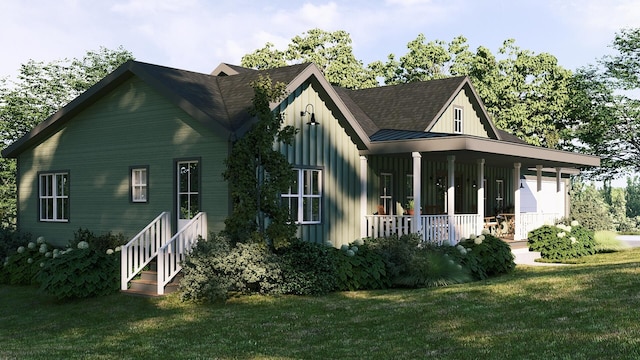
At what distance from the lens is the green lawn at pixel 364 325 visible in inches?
346

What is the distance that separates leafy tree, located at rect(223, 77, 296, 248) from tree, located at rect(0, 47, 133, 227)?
2503 cm

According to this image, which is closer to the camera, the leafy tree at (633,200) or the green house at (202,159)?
the green house at (202,159)

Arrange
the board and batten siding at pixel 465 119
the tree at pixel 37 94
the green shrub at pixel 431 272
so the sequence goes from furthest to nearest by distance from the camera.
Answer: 1. the tree at pixel 37 94
2. the board and batten siding at pixel 465 119
3. the green shrub at pixel 431 272

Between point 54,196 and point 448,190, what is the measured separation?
36.1 ft

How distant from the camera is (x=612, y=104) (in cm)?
3638

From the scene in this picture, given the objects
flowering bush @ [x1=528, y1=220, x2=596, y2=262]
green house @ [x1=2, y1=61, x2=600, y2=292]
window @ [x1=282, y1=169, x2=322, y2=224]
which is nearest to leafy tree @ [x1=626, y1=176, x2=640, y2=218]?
flowering bush @ [x1=528, y1=220, x2=596, y2=262]

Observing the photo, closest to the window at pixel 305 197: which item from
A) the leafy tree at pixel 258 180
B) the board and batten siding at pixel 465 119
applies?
the leafy tree at pixel 258 180

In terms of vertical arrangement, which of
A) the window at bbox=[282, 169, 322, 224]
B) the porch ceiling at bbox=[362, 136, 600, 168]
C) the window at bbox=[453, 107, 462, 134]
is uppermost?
the window at bbox=[453, 107, 462, 134]

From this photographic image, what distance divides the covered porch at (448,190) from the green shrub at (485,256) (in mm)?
840

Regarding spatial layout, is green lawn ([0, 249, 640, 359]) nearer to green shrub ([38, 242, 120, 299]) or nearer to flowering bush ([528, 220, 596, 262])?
green shrub ([38, 242, 120, 299])

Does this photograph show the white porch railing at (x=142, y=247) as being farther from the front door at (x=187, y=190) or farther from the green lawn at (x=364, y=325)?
the green lawn at (x=364, y=325)

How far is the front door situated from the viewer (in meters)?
16.4

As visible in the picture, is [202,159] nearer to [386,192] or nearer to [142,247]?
[142,247]

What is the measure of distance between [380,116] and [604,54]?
57.1 ft
